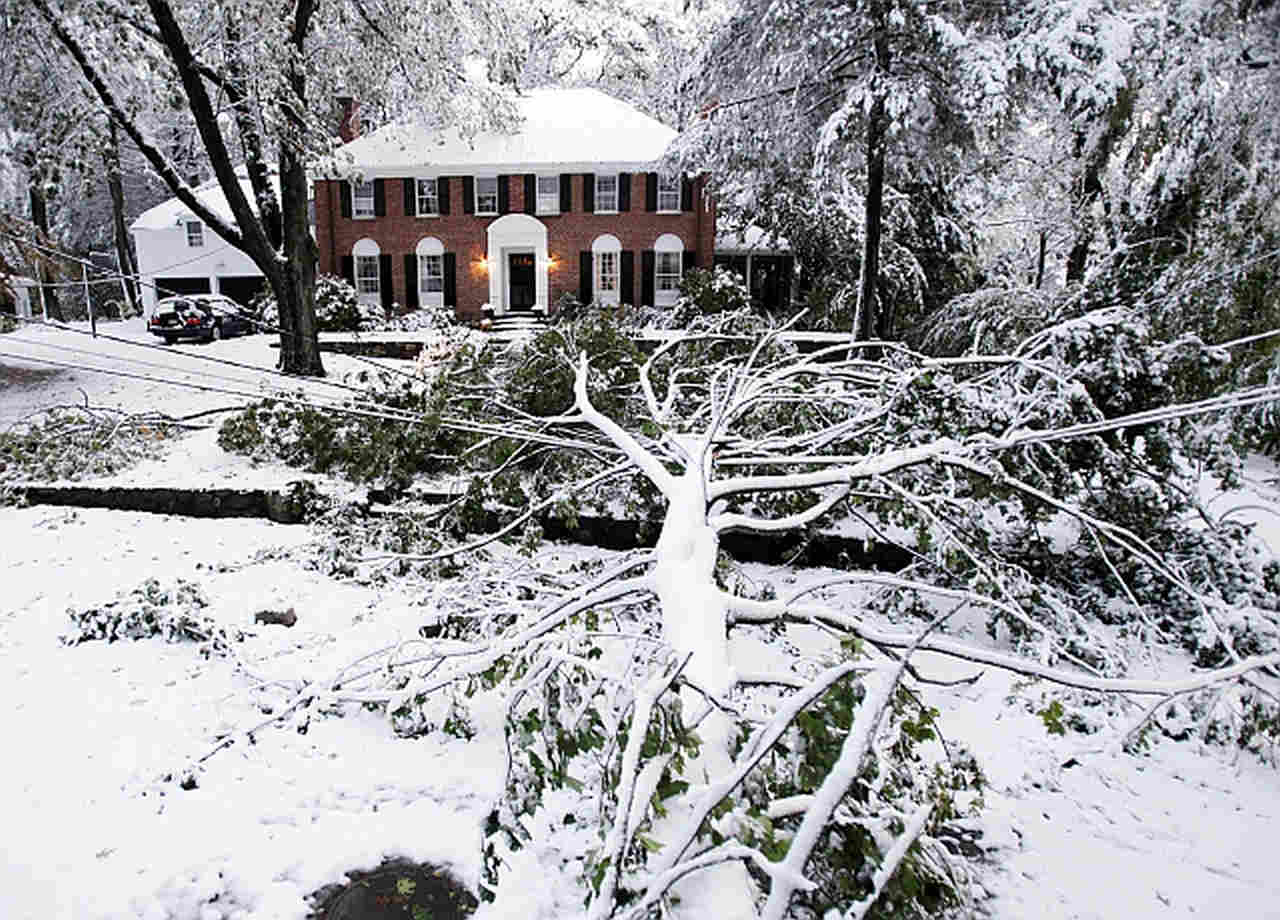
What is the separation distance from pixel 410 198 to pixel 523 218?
3.24 m

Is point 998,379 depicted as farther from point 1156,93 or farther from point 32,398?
point 32,398

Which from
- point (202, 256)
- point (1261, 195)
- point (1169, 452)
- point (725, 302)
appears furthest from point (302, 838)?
point (202, 256)

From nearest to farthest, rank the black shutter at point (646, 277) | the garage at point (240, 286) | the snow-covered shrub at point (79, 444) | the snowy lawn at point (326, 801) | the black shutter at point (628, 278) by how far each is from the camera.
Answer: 1. the snowy lawn at point (326, 801)
2. the snow-covered shrub at point (79, 444)
3. the black shutter at point (646, 277)
4. the black shutter at point (628, 278)
5. the garage at point (240, 286)

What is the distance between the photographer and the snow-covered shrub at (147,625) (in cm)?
443

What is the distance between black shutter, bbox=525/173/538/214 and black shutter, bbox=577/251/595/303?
1.78m

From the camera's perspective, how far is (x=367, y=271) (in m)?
22.9

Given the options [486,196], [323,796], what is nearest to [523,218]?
[486,196]

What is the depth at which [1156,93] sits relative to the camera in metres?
5.43

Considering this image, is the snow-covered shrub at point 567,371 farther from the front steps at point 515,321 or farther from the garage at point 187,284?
the garage at point 187,284

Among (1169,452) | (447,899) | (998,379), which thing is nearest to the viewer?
(447,899)

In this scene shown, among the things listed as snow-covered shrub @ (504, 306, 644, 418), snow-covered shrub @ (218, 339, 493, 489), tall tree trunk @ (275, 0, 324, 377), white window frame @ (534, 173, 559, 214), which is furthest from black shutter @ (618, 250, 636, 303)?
snow-covered shrub @ (504, 306, 644, 418)

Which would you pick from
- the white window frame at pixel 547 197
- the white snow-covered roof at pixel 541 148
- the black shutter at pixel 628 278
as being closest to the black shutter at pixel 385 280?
the white snow-covered roof at pixel 541 148

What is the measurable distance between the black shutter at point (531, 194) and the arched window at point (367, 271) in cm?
447

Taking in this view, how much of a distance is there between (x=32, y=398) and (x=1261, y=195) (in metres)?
13.7
